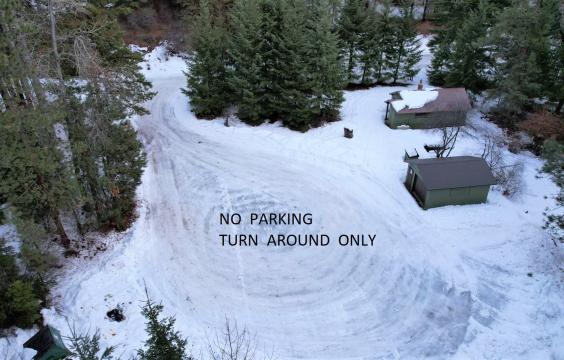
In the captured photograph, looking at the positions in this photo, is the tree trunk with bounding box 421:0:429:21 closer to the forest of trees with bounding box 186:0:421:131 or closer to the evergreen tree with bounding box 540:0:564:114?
the evergreen tree with bounding box 540:0:564:114

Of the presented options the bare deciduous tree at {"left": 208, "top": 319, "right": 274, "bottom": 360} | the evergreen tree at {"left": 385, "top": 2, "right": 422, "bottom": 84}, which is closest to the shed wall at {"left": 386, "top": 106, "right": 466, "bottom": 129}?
the evergreen tree at {"left": 385, "top": 2, "right": 422, "bottom": 84}

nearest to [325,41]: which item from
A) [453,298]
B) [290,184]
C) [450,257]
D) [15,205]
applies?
[290,184]

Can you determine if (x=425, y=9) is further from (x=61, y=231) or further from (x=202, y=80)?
(x=61, y=231)

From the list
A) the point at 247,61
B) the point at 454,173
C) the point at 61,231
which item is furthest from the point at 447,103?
the point at 61,231

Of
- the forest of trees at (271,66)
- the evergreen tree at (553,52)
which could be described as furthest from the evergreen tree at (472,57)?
the forest of trees at (271,66)

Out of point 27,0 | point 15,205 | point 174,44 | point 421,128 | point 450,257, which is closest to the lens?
point 15,205

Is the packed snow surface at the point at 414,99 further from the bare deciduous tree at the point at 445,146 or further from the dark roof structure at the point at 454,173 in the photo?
the dark roof structure at the point at 454,173

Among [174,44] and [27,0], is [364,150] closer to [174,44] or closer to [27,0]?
[27,0]
